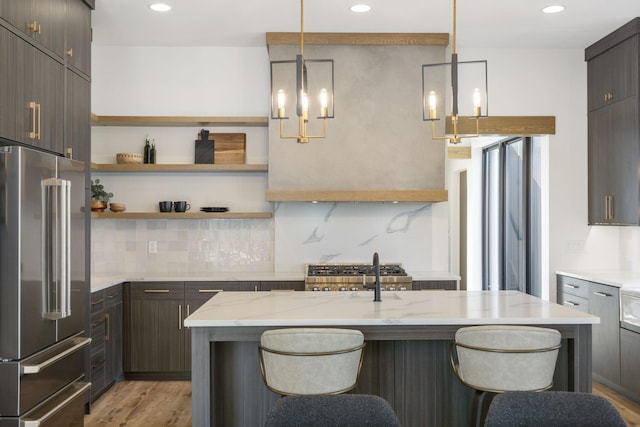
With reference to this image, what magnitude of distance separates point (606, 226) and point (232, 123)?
3530 millimetres

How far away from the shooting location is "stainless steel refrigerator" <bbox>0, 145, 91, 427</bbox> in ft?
9.52

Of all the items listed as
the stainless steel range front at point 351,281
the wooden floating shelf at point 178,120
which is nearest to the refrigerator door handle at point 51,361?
the stainless steel range front at point 351,281

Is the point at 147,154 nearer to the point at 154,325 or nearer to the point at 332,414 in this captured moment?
the point at 154,325

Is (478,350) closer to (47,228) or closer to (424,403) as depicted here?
(424,403)

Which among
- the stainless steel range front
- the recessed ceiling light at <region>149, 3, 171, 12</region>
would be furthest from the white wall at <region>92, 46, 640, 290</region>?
the recessed ceiling light at <region>149, 3, 171, 12</region>

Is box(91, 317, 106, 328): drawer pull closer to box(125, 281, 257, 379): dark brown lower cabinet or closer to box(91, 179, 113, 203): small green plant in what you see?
box(125, 281, 257, 379): dark brown lower cabinet

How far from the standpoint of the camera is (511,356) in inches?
107

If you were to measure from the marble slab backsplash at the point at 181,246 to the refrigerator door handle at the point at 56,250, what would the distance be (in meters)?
2.21

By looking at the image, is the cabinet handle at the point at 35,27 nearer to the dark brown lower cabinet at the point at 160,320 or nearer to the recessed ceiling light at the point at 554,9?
the dark brown lower cabinet at the point at 160,320

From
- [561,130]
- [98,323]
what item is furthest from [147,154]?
[561,130]

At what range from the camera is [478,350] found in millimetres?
2764

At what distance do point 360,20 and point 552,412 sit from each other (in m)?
3.84

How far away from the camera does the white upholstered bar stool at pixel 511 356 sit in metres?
2.73

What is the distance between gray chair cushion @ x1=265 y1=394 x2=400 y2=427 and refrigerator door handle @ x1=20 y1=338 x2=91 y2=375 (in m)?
1.77
